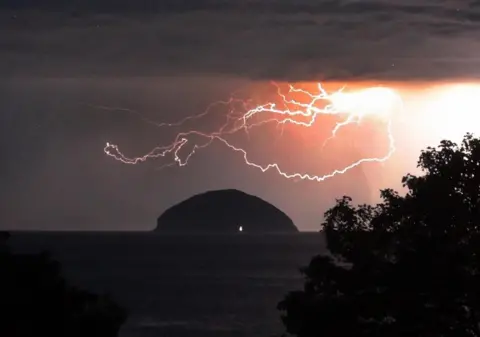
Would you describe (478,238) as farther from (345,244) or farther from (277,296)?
(277,296)

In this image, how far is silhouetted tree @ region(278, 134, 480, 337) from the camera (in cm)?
2555

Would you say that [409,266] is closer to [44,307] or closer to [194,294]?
[44,307]

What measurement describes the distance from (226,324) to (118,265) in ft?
328

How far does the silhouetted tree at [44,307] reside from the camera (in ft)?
84.1

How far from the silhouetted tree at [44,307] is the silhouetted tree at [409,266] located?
5021 millimetres

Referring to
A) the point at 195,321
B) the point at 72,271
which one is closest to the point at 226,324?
the point at 195,321

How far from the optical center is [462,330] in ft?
82.3

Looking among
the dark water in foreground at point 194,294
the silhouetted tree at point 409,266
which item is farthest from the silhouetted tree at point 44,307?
the dark water in foreground at point 194,294

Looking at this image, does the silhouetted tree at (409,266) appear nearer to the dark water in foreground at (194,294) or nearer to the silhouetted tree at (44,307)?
the silhouetted tree at (44,307)

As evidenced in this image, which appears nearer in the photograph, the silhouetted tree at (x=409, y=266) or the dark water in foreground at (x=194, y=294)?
the silhouetted tree at (x=409, y=266)

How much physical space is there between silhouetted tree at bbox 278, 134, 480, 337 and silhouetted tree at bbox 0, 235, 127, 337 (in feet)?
16.5

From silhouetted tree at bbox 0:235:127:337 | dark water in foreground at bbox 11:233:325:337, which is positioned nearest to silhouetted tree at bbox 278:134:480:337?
silhouetted tree at bbox 0:235:127:337

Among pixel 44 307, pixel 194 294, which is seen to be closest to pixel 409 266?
pixel 44 307

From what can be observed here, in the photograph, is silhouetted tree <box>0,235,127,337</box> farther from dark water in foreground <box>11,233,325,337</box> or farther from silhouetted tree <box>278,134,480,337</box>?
dark water in foreground <box>11,233,325,337</box>
